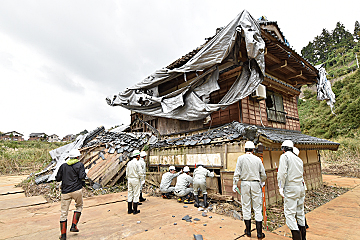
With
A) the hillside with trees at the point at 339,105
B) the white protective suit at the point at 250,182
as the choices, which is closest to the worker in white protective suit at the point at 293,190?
the white protective suit at the point at 250,182

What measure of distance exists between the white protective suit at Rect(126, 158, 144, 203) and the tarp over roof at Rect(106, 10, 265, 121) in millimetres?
3414

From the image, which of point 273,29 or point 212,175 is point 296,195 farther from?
point 273,29

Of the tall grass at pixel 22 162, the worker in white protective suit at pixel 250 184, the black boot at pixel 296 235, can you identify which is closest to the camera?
the black boot at pixel 296 235

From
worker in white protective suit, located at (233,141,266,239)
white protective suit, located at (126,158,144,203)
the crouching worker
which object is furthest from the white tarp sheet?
the crouching worker

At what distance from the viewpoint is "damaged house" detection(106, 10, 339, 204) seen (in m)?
6.05

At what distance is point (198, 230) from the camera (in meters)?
4.18

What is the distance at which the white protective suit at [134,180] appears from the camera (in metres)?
5.54

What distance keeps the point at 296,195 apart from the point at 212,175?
289 centimetres

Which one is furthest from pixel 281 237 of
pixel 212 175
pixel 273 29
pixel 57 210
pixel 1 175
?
pixel 1 175

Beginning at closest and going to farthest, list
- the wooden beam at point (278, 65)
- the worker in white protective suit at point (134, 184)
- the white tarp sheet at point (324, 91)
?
the worker in white protective suit at point (134, 184), the wooden beam at point (278, 65), the white tarp sheet at point (324, 91)

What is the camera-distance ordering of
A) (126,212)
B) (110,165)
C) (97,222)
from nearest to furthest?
(97,222) < (126,212) < (110,165)

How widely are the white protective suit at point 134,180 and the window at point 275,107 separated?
21.3ft

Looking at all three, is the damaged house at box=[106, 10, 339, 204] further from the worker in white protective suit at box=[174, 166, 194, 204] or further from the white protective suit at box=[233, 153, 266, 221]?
the white protective suit at box=[233, 153, 266, 221]

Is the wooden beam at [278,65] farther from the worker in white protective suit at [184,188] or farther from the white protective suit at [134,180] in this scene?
the white protective suit at [134,180]
